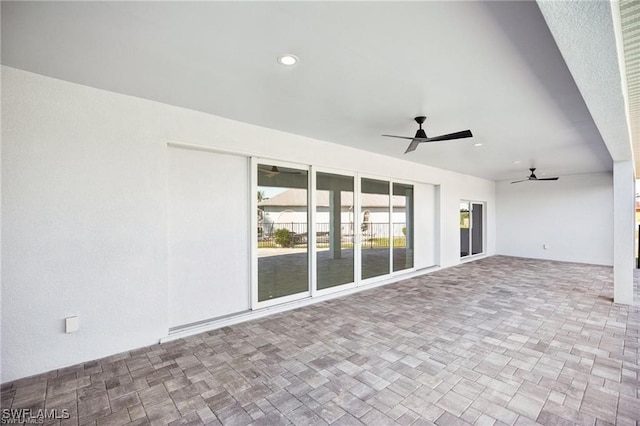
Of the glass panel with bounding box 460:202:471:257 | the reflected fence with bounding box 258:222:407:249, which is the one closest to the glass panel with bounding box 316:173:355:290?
the reflected fence with bounding box 258:222:407:249

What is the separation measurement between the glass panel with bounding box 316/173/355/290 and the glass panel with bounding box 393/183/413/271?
4.66 ft

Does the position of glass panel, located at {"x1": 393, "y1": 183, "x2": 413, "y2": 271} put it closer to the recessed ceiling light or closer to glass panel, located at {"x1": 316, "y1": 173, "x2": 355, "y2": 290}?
glass panel, located at {"x1": 316, "y1": 173, "x2": 355, "y2": 290}

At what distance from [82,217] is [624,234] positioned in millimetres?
7364

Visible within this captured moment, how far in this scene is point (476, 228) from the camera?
926cm

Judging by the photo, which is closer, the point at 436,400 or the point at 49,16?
the point at 49,16

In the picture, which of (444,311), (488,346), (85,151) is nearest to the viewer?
(85,151)

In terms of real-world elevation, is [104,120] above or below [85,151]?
above

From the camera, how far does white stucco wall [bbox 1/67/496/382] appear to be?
244 cm

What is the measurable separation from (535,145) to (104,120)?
6147 mm

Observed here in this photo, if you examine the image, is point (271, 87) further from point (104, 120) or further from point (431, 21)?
point (104, 120)

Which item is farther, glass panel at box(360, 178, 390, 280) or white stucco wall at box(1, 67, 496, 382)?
glass panel at box(360, 178, 390, 280)

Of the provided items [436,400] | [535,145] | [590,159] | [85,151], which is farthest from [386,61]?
[590,159]

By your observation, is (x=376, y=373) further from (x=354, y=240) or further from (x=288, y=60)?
(x=354, y=240)

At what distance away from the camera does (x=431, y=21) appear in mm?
1828
